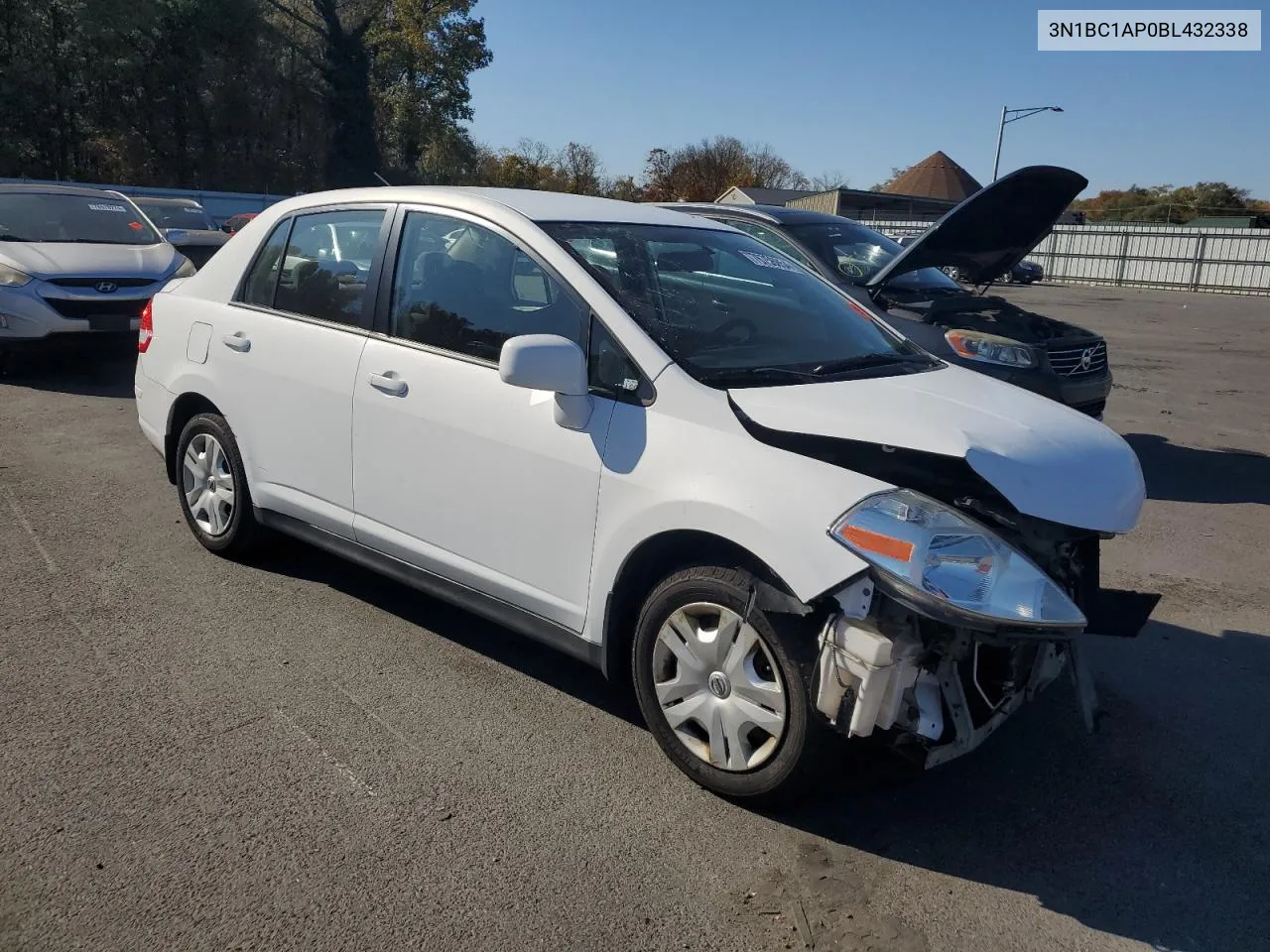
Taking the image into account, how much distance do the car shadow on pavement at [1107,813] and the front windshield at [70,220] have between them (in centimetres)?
943

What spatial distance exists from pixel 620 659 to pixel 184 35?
43821 mm

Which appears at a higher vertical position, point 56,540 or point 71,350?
point 71,350

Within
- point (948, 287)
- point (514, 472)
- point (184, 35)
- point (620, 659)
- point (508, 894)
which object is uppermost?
point (184, 35)

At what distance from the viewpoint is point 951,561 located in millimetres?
2727

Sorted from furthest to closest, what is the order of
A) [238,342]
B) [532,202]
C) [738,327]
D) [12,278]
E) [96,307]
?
[96,307] → [12,278] → [238,342] → [532,202] → [738,327]

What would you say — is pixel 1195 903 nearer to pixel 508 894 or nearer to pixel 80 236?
pixel 508 894

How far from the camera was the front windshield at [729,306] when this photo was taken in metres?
3.44

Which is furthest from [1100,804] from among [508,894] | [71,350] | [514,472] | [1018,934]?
[71,350]

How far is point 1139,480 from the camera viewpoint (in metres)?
3.32

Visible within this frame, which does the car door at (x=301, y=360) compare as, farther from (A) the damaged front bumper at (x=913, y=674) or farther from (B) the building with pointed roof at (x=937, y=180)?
(B) the building with pointed roof at (x=937, y=180)

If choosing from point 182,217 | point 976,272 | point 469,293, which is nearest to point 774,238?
point 976,272

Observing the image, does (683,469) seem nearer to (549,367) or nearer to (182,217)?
(549,367)

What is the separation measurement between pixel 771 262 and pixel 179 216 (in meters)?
14.3

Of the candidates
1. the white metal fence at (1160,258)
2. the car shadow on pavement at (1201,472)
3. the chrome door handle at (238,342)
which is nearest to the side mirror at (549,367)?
the chrome door handle at (238,342)
